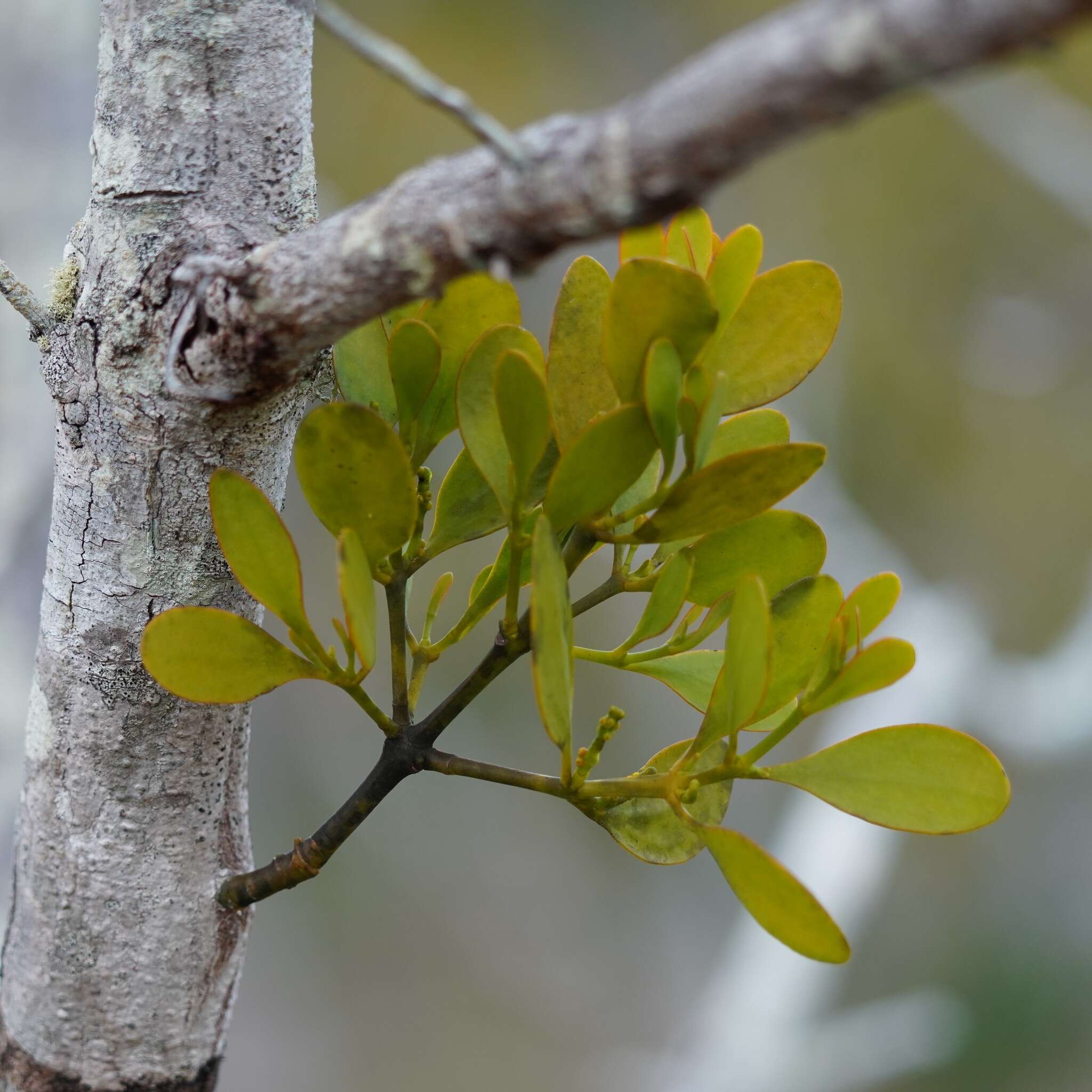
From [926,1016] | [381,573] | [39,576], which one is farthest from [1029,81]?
[381,573]

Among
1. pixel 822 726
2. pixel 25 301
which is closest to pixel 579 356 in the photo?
pixel 25 301

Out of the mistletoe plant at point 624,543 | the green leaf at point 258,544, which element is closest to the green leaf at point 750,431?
the mistletoe plant at point 624,543

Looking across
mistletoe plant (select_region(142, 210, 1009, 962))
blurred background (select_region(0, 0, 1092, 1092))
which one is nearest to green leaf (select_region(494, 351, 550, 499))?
mistletoe plant (select_region(142, 210, 1009, 962))

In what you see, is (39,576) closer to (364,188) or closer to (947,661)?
(364,188)

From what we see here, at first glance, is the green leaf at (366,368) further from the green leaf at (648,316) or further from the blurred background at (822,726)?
the blurred background at (822,726)

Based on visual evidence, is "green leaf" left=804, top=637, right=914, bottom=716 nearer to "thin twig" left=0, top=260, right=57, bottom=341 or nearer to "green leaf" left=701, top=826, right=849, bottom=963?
"green leaf" left=701, top=826, right=849, bottom=963
